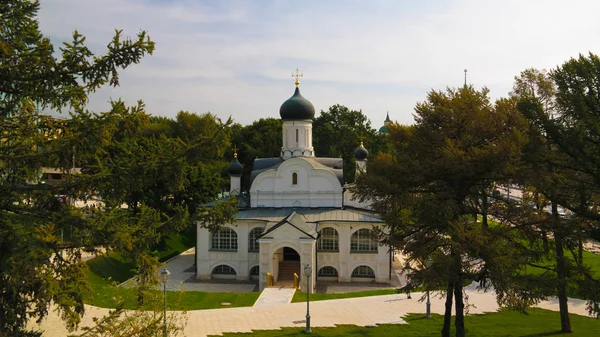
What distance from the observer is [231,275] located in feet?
98.5

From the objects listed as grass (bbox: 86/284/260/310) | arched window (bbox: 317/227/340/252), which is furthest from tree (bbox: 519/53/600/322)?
arched window (bbox: 317/227/340/252)

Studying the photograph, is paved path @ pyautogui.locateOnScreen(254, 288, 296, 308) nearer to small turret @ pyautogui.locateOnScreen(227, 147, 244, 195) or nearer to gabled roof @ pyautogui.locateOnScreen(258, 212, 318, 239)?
gabled roof @ pyautogui.locateOnScreen(258, 212, 318, 239)

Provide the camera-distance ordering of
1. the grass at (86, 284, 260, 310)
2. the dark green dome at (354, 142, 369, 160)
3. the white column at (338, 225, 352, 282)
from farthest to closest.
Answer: the dark green dome at (354, 142, 369, 160) → the white column at (338, 225, 352, 282) → the grass at (86, 284, 260, 310)

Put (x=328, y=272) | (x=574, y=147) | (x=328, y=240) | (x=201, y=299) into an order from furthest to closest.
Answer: (x=328, y=272), (x=328, y=240), (x=201, y=299), (x=574, y=147)

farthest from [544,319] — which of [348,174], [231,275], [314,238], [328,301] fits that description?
[348,174]

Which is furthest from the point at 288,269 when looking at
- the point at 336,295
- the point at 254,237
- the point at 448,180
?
the point at 448,180

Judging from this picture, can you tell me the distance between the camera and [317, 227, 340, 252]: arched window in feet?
96.6

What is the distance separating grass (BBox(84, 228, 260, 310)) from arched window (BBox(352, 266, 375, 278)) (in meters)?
6.89

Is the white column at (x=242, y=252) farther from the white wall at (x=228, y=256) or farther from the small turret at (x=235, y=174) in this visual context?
the small turret at (x=235, y=174)

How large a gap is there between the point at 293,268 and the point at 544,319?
13367 mm

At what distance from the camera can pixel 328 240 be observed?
2953 cm

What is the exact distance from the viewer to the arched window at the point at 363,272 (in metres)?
29.3

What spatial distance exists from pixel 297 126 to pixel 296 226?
10021 millimetres

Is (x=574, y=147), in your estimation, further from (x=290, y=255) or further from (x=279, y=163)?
(x=279, y=163)
